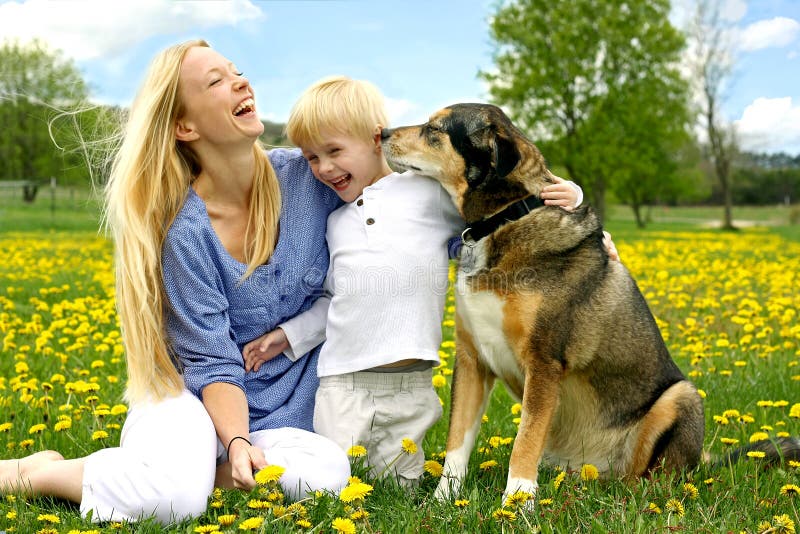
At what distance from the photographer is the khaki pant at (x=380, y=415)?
3566 millimetres

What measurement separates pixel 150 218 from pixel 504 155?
5.43 feet

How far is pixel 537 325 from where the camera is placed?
3.34 meters

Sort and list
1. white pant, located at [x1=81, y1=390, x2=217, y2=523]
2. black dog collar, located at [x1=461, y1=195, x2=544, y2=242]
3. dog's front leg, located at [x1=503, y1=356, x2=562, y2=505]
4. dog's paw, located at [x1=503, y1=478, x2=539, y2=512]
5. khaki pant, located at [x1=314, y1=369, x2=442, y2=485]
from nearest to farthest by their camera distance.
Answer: dog's paw, located at [x1=503, y1=478, x2=539, y2=512] → white pant, located at [x1=81, y1=390, x2=217, y2=523] → dog's front leg, located at [x1=503, y1=356, x2=562, y2=505] → black dog collar, located at [x1=461, y1=195, x2=544, y2=242] → khaki pant, located at [x1=314, y1=369, x2=442, y2=485]

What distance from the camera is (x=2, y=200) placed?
1315 inches

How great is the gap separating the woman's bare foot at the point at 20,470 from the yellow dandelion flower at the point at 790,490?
121 inches

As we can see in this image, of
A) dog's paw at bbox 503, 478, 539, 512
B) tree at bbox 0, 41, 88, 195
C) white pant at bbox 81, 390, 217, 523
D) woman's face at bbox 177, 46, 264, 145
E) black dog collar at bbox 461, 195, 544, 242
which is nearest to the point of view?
dog's paw at bbox 503, 478, 539, 512

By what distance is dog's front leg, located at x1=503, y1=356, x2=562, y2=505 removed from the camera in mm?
3246

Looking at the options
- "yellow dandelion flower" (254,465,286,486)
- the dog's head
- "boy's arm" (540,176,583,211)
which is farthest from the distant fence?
"yellow dandelion flower" (254,465,286,486)

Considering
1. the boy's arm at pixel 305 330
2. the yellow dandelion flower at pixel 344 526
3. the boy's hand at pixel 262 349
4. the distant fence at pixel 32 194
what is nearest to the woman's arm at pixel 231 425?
the boy's hand at pixel 262 349

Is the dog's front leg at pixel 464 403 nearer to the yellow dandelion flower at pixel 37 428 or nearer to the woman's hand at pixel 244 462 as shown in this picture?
the woman's hand at pixel 244 462

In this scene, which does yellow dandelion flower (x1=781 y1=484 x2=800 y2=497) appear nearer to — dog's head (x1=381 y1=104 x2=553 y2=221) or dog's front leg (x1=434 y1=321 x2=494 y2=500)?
dog's front leg (x1=434 y1=321 x2=494 y2=500)

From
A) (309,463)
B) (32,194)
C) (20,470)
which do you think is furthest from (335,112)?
(32,194)

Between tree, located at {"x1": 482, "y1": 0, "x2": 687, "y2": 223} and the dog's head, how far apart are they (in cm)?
2495

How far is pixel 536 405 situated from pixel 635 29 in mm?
27658
